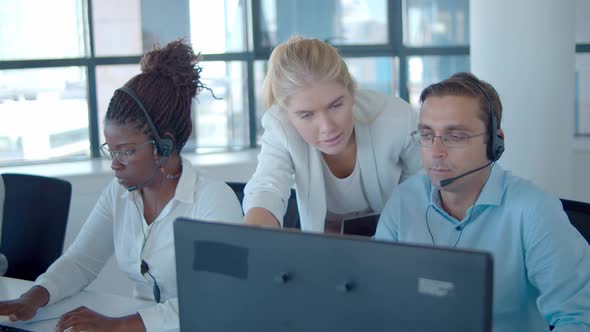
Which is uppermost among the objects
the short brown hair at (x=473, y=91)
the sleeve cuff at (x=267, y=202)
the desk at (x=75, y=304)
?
the short brown hair at (x=473, y=91)

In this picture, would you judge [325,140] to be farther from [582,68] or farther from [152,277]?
[582,68]

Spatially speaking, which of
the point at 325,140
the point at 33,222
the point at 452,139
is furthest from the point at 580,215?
the point at 33,222

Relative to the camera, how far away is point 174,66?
186 centimetres

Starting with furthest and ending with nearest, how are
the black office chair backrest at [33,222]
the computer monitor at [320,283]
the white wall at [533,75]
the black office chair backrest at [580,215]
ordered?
1. the white wall at [533,75]
2. the black office chair backrest at [33,222]
3. the black office chair backrest at [580,215]
4. the computer monitor at [320,283]

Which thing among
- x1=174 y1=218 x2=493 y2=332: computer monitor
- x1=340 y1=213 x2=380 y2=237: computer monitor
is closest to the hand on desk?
x1=340 y1=213 x2=380 y2=237: computer monitor

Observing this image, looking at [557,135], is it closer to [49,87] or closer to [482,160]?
[482,160]

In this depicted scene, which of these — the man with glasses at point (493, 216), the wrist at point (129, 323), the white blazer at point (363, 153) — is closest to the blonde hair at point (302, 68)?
the white blazer at point (363, 153)

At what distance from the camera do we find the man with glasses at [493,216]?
1.31 m

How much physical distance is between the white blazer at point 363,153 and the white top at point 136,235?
6.5 inches

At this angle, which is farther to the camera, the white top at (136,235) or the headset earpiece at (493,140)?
the white top at (136,235)

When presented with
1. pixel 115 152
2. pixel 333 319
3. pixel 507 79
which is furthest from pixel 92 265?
pixel 507 79

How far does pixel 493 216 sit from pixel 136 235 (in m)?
0.93

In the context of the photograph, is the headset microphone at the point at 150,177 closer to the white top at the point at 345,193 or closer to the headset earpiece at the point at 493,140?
the white top at the point at 345,193

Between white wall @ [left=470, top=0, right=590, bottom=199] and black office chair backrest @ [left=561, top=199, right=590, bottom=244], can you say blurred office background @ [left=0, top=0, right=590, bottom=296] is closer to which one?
white wall @ [left=470, top=0, right=590, bottom=199]
